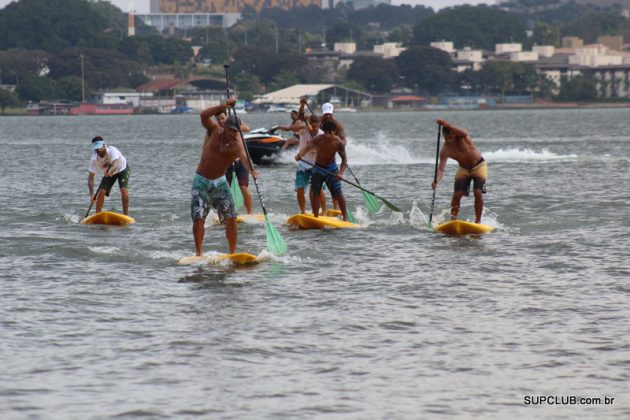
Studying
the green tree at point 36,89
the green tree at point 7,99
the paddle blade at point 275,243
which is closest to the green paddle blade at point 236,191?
the paddle blade at point 275,243

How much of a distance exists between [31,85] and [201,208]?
18588cm

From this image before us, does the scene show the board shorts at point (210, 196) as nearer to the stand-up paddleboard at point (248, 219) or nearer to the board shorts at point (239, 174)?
the board shorts at point (239, 174)

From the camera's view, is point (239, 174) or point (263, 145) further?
point (263, 145)

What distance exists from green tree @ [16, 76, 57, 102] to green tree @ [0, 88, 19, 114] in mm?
1336

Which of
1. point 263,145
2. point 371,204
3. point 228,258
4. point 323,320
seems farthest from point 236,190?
point 263,145

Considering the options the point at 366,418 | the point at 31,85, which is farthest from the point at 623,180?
the point at 31,85

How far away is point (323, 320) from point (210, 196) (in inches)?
122

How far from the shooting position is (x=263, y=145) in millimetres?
41625

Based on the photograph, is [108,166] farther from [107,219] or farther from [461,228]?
[461,228]

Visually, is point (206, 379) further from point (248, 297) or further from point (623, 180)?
point (623, 180)

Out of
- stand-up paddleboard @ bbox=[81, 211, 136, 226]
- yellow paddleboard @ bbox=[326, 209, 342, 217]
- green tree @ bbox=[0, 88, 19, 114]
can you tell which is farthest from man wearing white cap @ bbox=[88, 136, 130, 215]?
green tree @ bbox=[0, 88, 19, 114]

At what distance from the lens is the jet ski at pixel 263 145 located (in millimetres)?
41281

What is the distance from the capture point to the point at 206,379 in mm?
11258

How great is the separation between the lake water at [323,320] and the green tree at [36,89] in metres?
177
